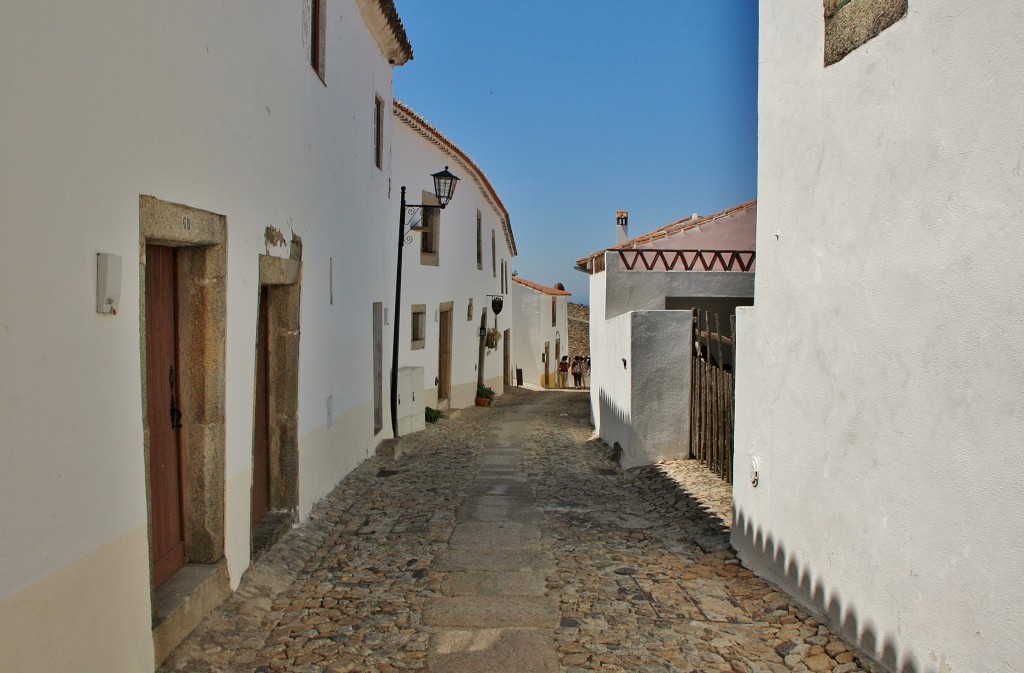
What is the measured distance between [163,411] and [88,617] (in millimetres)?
1464

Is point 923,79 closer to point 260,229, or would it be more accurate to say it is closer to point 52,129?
point 52,129

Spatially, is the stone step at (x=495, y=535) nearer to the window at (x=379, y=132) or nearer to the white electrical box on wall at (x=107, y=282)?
the white electrical box on wall at (x=107, y=282)

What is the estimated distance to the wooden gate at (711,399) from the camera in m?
7.71

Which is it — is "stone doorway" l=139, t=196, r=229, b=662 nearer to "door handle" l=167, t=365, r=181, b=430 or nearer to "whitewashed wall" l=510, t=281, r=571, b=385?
"door handle" l=167, t=365, r=181, b=430

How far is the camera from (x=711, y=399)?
319 inches

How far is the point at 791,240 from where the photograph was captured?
5.05 m

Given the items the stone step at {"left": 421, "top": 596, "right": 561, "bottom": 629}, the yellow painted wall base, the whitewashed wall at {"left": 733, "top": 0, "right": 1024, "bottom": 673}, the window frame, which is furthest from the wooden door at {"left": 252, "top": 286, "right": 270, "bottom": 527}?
→ the window frame

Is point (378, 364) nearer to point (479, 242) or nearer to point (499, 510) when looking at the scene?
point (499, 510)

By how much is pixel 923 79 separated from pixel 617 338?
7392 mm

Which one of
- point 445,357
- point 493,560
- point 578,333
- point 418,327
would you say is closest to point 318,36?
point 493,560

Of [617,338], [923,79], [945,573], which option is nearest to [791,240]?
[923,79]

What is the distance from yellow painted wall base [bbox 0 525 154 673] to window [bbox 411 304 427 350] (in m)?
11.7

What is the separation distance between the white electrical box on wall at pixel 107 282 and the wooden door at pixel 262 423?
291 cm

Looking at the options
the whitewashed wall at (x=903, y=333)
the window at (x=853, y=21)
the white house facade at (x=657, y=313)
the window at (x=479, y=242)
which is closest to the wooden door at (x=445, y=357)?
the white house facade at (x=657, y=313)
